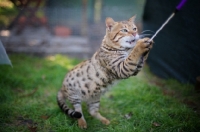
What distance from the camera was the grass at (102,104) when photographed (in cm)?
362

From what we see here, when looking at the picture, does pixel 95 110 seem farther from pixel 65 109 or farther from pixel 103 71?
pixel 103 71

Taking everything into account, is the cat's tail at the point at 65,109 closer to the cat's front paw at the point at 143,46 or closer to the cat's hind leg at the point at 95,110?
the cat's hind leg at the point at 95,110

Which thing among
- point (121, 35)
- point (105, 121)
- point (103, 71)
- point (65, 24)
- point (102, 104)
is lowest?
point (102, 104)

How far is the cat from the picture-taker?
11.2 ft

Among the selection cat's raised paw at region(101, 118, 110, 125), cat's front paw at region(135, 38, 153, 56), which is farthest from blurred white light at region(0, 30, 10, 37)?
cat's front paw at region(135, 38, 153, 56)

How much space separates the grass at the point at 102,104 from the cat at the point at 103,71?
0.86 ft

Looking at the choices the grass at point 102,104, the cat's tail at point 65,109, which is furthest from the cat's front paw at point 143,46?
the cat's tail at point 65,109

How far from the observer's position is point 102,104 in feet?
15.7

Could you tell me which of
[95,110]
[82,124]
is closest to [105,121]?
[95,110]

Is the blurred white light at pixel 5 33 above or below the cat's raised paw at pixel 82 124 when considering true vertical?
above

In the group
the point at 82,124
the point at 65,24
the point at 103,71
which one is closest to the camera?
the point at 103,71

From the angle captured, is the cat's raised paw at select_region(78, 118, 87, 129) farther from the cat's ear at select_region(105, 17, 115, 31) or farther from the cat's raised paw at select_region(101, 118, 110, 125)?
the cat's ear at select_region(105, 17, 115, 31)

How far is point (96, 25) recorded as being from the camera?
7.25 m

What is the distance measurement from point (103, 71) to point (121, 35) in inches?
25.4
